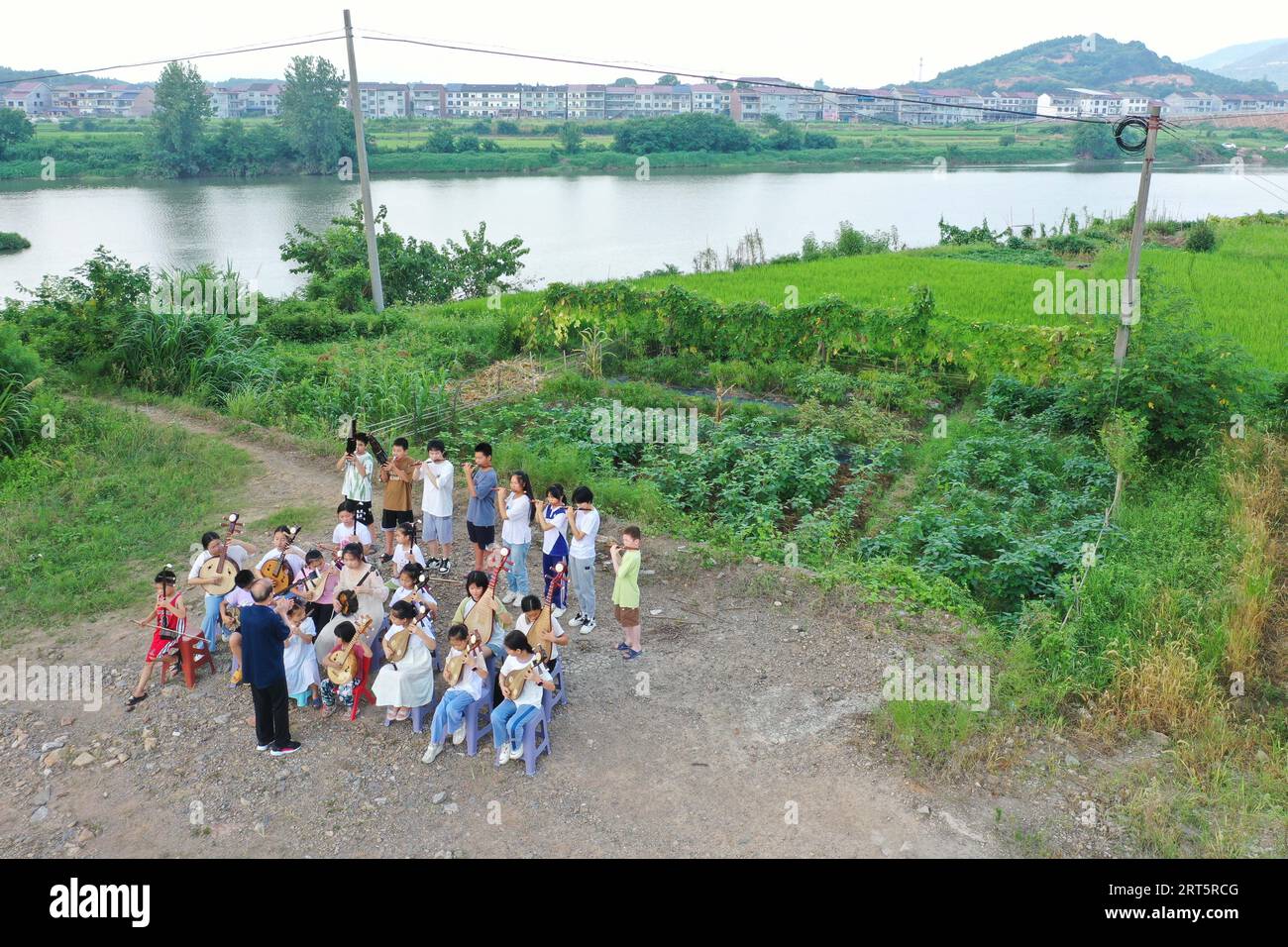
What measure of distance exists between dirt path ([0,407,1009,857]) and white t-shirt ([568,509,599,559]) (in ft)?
2.48

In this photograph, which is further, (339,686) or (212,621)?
(212,621)

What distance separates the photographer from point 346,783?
21.1 feet

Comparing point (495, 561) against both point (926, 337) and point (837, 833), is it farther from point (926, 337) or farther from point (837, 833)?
point (926, 337)

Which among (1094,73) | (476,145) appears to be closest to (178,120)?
A: (476,145)

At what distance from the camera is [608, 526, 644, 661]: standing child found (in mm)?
→ 7551

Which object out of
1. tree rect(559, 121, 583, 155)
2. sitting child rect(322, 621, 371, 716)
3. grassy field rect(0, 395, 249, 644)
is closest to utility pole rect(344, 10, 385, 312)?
grassy field rect(0, 395, 249, 644)

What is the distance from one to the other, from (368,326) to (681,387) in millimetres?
6373

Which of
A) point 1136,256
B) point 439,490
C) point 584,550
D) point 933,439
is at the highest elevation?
point 1136,256

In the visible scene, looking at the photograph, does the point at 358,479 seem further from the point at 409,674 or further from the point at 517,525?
the point at 409,674

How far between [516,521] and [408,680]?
79.7 inches

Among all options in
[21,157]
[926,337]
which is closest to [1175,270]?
[926,337]

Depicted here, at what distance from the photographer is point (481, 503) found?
8.91 m

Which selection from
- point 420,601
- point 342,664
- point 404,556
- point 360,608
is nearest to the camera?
point 342,664

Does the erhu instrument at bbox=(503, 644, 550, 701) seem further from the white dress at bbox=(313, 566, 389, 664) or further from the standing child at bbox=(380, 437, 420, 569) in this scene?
the standing child at bbox=(380, 437, 420, 569)
